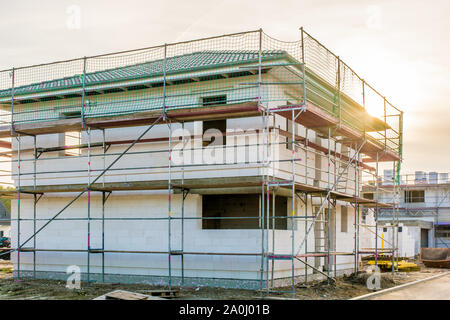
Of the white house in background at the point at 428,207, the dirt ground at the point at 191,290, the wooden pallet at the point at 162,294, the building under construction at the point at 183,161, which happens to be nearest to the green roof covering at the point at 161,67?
the building under construction at the point at 183,161

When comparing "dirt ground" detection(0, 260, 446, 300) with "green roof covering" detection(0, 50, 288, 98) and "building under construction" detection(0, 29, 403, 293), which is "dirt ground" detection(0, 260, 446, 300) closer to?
"building under construction" detection(0, 29, 403, 293)

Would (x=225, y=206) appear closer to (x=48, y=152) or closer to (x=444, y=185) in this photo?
Answer: (x=48, y=152)

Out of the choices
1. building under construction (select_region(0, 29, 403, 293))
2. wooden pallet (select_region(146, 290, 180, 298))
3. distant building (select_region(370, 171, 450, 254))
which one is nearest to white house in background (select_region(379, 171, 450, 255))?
distant building (select_region(370, 171, 450, 254))

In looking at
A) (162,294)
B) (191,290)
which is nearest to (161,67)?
(191,290)

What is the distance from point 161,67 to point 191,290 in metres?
7.86

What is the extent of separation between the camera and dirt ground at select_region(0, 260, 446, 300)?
49.2ft

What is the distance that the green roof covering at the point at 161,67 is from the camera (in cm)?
1675

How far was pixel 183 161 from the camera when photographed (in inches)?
667

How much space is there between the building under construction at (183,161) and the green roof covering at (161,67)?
0.09 metres

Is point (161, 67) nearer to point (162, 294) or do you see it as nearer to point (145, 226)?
point (145, 226)

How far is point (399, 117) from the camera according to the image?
73.3 feet
